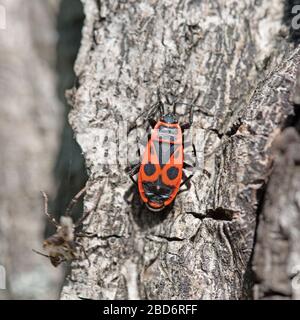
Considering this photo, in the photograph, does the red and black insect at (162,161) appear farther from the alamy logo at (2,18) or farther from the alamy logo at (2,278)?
the alamy logo at (2,18)

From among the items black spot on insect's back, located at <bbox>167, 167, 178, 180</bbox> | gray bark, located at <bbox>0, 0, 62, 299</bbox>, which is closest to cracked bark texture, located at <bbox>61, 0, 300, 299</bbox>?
black spot on insect's back, located at <bbox>167, 167, 178, 180</bbox>

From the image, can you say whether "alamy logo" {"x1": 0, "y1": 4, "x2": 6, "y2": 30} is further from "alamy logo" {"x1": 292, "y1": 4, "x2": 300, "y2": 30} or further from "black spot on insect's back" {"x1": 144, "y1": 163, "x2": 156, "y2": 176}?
"alamy logo" {"x1": 292, "y1": 4, "x2": 300, "y2": 30}

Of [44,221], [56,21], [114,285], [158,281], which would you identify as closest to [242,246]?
[158,281]

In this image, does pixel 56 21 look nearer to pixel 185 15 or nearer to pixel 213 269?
pixel 185 15

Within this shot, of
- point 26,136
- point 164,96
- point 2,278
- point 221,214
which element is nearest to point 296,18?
point 164,96

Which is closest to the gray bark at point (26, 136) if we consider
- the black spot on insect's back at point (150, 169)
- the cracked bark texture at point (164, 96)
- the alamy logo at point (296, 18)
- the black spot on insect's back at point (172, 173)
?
the cracked bark texture at point (164, 96)
